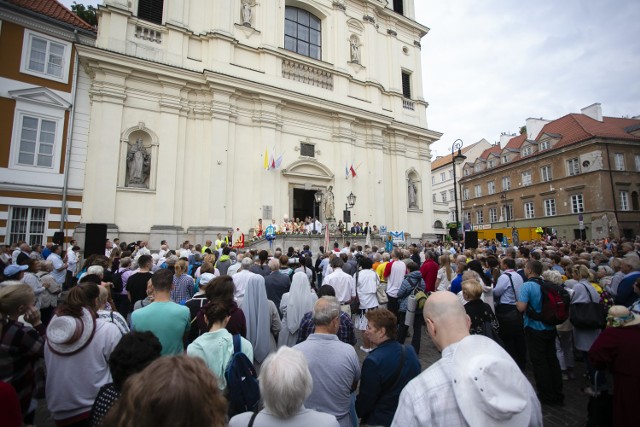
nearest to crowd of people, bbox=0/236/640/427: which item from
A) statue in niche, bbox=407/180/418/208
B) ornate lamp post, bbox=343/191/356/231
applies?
ornate lamp post, bbox=343/191/356/231

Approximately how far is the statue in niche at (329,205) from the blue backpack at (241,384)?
17.3m

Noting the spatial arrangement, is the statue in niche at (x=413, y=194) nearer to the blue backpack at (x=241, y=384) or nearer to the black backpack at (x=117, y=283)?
the black backpack at (x=117, y=283)

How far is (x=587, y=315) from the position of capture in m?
4.81

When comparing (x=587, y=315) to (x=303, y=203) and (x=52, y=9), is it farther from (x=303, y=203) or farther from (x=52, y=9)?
(x=52, y=9)

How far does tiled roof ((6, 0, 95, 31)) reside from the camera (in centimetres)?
1446

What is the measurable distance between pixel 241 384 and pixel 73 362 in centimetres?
144

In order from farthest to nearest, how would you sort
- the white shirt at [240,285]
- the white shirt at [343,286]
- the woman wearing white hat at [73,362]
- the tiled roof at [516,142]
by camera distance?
1. the tiled roof at [516,142]
2. the white shirt at [343,286]
3. the white shirt at [240,285]
4. the woman wearing white hat at [73,362]

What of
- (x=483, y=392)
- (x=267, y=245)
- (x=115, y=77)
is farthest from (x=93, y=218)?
(x=483, y=392)

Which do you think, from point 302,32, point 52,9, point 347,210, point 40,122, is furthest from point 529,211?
point 52,9

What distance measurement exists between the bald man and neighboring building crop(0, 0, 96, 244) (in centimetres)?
1759

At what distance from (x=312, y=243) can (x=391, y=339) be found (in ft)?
45.8

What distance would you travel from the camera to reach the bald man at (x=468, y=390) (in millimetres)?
1417

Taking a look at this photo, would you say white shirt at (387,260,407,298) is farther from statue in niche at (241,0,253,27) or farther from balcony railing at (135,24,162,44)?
statue in niche at (241,0,253,27)

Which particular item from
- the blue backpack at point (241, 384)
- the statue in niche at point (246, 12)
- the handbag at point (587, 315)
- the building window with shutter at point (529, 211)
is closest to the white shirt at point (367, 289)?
the handbag at point (587, 315)
